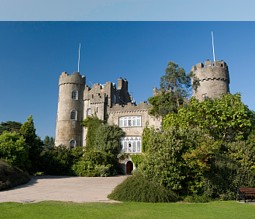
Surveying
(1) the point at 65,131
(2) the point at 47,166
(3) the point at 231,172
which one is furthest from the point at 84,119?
(3) the point at 231,172

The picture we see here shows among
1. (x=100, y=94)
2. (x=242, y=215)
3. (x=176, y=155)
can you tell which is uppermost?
(x=100, y=94)

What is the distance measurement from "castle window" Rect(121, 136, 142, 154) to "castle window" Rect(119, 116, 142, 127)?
76.4 inches

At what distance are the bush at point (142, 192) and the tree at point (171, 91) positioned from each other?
18931mm

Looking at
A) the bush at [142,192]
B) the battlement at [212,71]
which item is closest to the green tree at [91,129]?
the battlement at [212,71]

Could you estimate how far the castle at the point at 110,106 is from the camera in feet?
116

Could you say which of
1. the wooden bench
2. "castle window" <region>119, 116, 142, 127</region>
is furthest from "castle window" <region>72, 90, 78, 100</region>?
the wooden bench

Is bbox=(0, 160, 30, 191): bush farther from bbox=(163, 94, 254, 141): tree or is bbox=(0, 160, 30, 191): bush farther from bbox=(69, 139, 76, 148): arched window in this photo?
bbox=(69, 139, 76, 148): arched window

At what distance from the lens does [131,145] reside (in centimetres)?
3531

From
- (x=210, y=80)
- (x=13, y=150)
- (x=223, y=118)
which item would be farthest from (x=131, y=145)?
(x=13, y=150)

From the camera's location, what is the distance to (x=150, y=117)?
118ft

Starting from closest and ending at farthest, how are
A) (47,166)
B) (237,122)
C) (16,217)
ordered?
(16,217)
(237,122)
(47,166)

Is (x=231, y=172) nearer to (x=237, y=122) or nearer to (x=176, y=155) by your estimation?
(x=176, y=155)

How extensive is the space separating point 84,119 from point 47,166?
9553mm

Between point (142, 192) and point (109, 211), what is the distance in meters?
3.90
